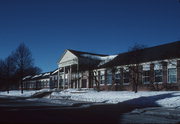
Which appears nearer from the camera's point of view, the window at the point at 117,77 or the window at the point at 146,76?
the window at the point at 146,76

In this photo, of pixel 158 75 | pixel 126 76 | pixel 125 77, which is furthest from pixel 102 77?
pixel 158 75

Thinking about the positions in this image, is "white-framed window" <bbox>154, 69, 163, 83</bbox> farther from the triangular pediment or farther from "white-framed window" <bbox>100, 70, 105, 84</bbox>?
the triangular pediment

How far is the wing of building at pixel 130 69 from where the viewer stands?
32.4 metres

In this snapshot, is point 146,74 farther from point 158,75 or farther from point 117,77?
point 117,77

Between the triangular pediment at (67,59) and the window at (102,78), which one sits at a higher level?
the triangular pediment at (67,59)

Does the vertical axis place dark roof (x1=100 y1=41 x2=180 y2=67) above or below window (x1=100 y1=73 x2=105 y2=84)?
above

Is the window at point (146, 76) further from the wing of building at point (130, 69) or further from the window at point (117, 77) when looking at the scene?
the window at point (117, 77)

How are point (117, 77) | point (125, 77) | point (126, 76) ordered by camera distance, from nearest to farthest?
1. point (126, 76)
2. point (125, 77)
3. point (117, 77)

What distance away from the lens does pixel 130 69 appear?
35.6 m

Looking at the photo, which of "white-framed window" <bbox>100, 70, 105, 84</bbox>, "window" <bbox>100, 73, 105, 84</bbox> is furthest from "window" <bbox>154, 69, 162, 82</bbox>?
"window" <bbox>100, 73, 105, 84</bbox>

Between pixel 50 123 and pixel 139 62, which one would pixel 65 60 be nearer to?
pixel 139 62

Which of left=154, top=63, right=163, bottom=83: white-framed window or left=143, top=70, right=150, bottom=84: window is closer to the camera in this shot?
left=154, top=63, right=163, bottom=83: white-framed window

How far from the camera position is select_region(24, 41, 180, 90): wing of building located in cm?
3238

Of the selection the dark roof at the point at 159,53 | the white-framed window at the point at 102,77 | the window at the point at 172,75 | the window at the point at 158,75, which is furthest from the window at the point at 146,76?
→ the white-framed window at the point at 102,77
